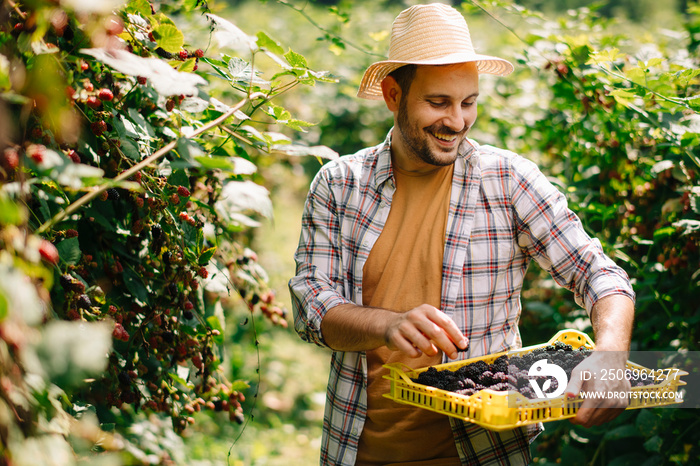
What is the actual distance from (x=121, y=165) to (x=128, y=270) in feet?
0.95

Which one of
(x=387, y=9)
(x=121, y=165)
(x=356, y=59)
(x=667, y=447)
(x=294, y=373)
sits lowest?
(x=294, y=373)

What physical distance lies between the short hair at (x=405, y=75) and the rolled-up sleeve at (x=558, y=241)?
446 millimetres

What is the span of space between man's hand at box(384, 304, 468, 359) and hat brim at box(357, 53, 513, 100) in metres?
0.81

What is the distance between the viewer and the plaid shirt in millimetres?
1795

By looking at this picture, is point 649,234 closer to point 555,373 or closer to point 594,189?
point 594,189

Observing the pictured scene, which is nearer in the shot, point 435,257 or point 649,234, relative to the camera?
point 435,257

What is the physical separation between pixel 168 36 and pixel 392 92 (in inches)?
36.5

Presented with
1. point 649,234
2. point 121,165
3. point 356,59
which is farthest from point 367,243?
point 356,59

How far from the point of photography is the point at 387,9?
10.0 metres

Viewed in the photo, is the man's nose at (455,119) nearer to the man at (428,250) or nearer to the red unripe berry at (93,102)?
the man at (428,250)

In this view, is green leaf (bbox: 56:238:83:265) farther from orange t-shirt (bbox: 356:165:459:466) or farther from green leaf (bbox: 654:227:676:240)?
green leaf (bbox: 654:227:676:240)

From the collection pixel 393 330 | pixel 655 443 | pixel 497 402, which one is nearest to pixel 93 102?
pixel 393 330

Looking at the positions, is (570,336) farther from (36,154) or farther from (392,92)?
(36,154)

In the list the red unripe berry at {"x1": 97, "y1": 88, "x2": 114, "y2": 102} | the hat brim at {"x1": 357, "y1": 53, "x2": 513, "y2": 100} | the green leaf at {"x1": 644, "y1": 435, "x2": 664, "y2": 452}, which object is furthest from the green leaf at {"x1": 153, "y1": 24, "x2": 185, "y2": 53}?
the green leaf at {"x1": 644, "y1": 435, "x2": 664, "y2": 452}
